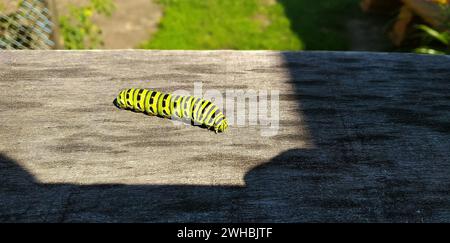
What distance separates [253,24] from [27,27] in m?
3.89

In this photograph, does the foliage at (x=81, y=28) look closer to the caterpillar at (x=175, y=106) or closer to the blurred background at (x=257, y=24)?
the blurred background at (x=257, y=24)

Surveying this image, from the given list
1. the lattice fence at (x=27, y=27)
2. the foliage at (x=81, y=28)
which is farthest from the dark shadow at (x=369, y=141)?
the foliage at (x=81, y=28)

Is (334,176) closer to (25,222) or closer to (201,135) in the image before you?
(201,135)

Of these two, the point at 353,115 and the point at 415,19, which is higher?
the point at 353,115

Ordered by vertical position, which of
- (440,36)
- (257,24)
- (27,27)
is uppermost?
(27,27)

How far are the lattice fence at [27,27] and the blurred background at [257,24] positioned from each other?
75 centimetres

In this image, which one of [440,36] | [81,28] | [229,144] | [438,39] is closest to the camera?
[229,144]

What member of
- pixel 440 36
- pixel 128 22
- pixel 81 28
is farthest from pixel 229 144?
pixel 128 22

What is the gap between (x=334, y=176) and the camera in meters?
3.07

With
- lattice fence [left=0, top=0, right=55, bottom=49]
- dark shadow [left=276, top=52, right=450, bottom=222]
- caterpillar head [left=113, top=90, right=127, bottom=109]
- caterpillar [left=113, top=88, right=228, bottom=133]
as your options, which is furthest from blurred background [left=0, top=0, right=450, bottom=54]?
caterpillar [left=113, top=88, right=228, bottom=133]

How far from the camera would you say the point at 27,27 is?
6.89 metres

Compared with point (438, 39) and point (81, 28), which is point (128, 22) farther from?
point (438, 39)
